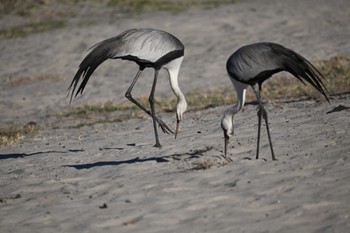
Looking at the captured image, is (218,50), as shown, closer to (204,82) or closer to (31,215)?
(204,82)

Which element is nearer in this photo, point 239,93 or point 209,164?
point 209,164

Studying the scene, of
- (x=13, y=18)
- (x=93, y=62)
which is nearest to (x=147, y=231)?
(x=93, y=62)

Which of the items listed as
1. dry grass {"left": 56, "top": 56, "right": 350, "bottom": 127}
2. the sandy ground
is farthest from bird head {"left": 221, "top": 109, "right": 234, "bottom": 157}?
dry grass {"left": 56, "top": 56, "right": 350, "bottom": 127}

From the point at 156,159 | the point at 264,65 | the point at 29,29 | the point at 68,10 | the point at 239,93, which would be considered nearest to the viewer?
the point at 264,65

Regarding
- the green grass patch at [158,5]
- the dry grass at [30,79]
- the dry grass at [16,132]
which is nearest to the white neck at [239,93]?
the dry grass at [16,132]

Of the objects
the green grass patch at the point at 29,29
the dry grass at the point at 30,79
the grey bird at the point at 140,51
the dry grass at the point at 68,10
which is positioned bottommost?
the dry grass at the point at 30,79

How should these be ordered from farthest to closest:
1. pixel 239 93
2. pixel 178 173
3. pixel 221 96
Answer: pixel 221 96 → pixel 239 93 → pixel 178 173

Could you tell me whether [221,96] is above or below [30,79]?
above

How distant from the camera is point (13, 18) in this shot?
2483 centimetres

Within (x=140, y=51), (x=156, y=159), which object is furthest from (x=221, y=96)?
(x=156, y=159)

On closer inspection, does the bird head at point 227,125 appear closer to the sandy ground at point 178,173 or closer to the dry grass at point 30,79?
the sandy ground at point 178,173

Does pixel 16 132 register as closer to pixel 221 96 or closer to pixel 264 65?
pixel 221 96

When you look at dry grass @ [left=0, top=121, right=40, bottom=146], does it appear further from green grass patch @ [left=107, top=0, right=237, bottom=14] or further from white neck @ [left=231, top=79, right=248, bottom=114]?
green grass patch @ [left=107, top=0, right=237, bottom=14]

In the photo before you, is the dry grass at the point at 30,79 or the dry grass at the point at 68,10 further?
the dry grass at the point at 68,10
